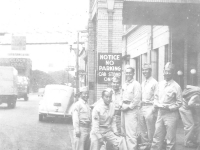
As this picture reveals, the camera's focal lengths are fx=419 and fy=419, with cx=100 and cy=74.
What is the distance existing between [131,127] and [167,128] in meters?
0.80

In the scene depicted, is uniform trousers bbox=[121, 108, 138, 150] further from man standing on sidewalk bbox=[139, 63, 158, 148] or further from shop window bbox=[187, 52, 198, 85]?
shop window bbox=[187, 52, 198, 85]

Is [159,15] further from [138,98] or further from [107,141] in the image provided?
[107,141]

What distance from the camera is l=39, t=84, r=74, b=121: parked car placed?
18.4 m

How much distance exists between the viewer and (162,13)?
15.3 metres

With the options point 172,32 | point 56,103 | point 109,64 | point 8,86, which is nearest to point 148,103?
point 109,64

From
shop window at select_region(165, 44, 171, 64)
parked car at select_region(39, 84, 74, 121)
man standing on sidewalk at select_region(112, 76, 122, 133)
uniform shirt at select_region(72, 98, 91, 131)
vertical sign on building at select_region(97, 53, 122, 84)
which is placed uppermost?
shop window at select_region(165, 44, 171, 64)

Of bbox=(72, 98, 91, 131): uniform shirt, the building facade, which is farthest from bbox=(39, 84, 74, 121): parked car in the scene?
bbox=(72, 98, 91, 131): uniform shirt

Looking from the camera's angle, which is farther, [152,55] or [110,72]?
[152,55]

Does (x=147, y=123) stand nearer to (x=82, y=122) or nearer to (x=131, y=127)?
(x=131, y=127)

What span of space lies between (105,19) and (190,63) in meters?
4.99

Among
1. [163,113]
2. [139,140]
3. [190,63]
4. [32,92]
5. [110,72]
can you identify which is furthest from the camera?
[32,92]

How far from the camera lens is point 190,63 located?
17062 mm

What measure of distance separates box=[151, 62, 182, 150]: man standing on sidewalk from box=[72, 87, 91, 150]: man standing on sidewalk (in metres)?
1.68

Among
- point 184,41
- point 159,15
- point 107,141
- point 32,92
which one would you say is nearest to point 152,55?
point 184,41
